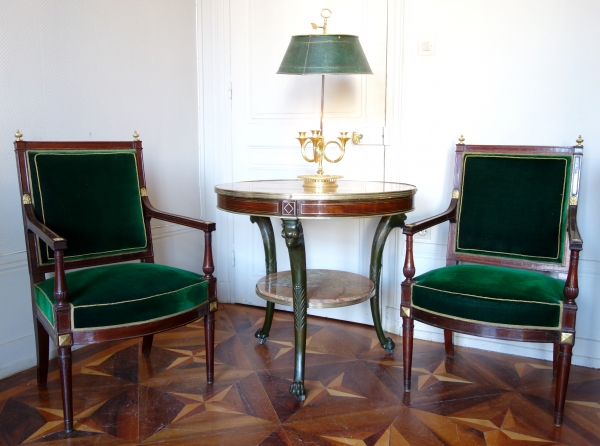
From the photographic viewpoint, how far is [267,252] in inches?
111

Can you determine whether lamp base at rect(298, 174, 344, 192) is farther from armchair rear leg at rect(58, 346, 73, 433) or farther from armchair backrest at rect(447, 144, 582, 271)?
armchair rear leg at rect(58, 346, 73, 433)

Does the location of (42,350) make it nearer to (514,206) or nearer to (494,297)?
(494,297)

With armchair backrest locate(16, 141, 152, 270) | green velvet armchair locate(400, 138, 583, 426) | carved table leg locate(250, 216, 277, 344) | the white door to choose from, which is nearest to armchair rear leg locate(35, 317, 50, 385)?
armchair backrest locate(16, 141, 152, 270)

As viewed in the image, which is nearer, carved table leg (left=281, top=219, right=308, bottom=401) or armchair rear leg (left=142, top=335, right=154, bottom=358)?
carved table leg (left=281, top=219, right=308, bottom=401)

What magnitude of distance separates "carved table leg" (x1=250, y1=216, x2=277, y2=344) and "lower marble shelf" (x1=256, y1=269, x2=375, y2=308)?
0.24 feet

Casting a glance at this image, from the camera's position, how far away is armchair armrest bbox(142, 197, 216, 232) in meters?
2.32

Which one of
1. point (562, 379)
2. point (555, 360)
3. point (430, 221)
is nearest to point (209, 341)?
point (430, 221)

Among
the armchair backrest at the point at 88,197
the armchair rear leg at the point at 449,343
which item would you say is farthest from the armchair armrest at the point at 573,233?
the armchair backrest at the point at 88,197

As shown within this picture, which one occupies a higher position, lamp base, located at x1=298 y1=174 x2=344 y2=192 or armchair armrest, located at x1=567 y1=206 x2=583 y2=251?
lamp base, located at x1=298 y1=174 x2=344 y2=192

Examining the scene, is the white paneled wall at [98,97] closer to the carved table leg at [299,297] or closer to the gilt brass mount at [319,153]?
the gilt brass mount at [319,153]

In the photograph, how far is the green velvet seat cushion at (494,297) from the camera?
2002 millimetres

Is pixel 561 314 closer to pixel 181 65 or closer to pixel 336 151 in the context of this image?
pixel 336 151

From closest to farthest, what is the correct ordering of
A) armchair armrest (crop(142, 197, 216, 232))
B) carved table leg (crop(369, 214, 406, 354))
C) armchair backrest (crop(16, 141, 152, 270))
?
armchair backrest (crop(16, 141, 152, 270)) < armchair armrest (crop(142, 197, 216, 232)) < carved table leg (crop(369, 214, 406, 354))

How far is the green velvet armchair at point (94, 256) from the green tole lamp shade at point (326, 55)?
79 centimetres
